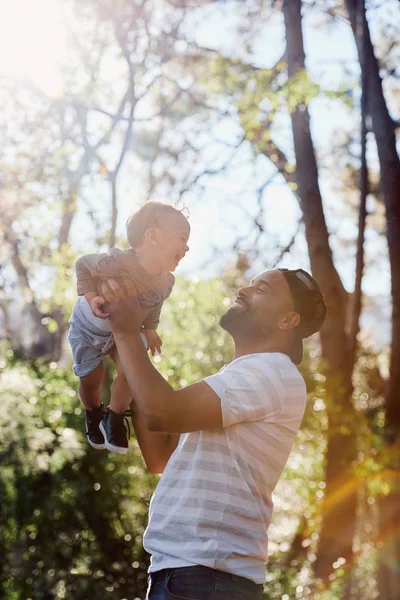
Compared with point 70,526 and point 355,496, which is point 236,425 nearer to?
point 70,526

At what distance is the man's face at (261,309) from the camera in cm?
230

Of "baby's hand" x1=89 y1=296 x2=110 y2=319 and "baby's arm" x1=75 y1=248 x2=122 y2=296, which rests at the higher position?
"baby's arm" x1=75 y1=248 x2=122 y2=296

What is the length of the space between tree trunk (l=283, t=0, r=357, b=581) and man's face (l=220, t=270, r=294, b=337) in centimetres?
416

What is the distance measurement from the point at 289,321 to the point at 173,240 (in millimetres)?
501

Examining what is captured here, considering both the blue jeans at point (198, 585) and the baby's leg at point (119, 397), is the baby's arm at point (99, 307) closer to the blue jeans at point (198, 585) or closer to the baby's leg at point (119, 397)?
the baby's leg at point (119, 397)

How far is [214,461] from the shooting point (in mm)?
2012

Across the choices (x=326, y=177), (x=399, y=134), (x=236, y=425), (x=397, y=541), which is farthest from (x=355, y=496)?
(x=326, y=177)

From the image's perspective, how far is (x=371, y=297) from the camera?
18.9 metres

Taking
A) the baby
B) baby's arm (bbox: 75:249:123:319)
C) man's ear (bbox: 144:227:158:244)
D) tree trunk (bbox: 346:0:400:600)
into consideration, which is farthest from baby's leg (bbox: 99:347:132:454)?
tree trunk (bbox: 346:0:400:600)

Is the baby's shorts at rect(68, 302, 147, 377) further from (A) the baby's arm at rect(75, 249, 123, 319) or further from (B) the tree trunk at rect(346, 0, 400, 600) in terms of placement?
(B) the tree trunk at rect(346, 0, 400, 600)

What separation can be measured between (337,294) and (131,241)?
4.90 m

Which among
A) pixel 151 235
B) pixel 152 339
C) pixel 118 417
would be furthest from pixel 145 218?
pixel 118 417

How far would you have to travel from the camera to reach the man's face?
2.30 metres

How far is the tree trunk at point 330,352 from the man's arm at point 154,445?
4436 millimetres
